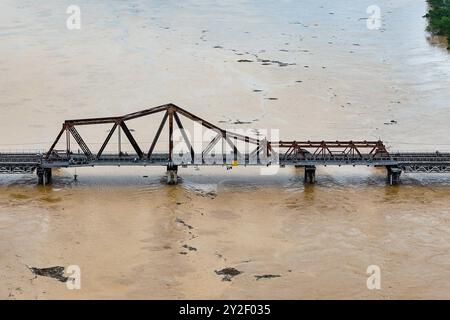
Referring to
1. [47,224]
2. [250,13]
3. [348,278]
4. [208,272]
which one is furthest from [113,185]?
[250,13]

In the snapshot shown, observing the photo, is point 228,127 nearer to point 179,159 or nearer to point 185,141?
point 185,141

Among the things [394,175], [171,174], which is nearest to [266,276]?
[171,174]

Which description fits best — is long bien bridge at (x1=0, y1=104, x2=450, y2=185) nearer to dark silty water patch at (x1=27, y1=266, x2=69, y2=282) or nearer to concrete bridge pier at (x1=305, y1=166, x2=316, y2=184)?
concrete bridge pier at (x1=305, y1=166, x2=316, y2=184)

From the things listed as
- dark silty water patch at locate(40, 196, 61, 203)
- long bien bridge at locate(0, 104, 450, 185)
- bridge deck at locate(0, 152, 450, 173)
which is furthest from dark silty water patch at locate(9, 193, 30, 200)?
bridge deck at locate(0, 152, 450, 173)

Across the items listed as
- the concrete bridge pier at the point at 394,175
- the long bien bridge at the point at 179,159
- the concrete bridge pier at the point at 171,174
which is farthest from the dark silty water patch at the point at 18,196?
the concrete bridge pier at the point at 394,175

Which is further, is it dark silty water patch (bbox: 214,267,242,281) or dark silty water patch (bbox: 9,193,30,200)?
dark silty water patch (bbox: 9,193,30,200)

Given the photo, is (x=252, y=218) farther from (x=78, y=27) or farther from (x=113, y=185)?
(x=78, y=27)
